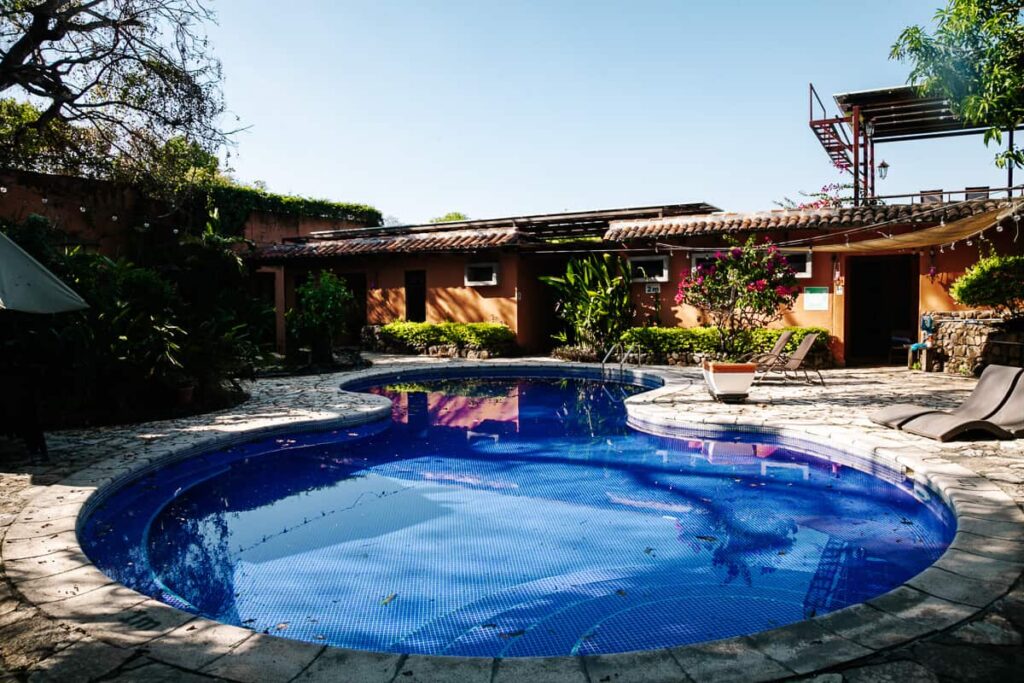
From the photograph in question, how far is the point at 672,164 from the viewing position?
917 inches

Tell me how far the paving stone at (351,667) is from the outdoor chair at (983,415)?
635 centimetres

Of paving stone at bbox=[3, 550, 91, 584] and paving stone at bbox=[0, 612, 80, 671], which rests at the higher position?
paving stone at bbox=[3, 550, 91, 584]

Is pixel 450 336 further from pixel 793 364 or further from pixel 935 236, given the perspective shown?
pixel 935 236

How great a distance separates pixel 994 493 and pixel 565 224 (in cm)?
1332

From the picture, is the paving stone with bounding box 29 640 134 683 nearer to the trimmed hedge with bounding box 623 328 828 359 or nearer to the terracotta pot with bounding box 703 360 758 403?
the terracotta pot with bounding box 703 360 758 403

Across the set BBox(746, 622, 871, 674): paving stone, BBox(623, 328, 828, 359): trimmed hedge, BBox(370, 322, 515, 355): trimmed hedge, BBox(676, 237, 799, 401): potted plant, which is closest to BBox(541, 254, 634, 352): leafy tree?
BBox(623, 328, 828, 359): trimmed hedge

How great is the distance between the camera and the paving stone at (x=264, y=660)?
8.48 feet

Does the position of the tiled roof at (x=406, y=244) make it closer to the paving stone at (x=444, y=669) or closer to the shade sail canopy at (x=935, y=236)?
the shade sail canopy at (x=935, y=236)

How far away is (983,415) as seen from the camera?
6.97 metres

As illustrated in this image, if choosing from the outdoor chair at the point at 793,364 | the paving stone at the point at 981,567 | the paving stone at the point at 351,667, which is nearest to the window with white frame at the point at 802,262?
the outdoor chair at the point at 793,364

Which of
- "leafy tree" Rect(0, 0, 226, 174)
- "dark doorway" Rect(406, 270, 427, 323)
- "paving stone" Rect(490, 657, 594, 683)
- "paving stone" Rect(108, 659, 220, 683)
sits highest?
"leafy tree" Rect(0, 0, 226, 174)

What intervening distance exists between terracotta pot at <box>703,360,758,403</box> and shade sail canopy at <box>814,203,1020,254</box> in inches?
156

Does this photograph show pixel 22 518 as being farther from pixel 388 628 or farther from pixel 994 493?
pixel 994 493

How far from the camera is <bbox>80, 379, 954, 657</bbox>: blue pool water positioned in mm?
3861
